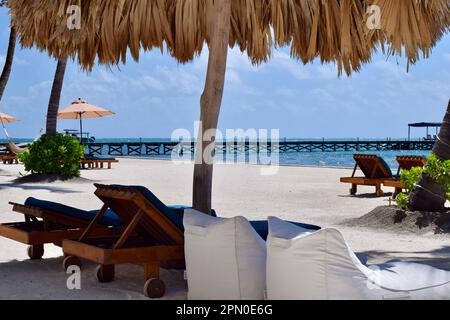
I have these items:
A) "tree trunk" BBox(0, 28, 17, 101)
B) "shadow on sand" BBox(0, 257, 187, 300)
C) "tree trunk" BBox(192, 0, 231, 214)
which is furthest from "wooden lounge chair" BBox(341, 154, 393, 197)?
"tree trunk" BBox(0, 28, 17, 101)

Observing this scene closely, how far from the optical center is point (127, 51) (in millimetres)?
6883

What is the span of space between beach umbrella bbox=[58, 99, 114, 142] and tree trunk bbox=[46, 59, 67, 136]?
645cm

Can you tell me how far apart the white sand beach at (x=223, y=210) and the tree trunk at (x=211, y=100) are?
0.95 m

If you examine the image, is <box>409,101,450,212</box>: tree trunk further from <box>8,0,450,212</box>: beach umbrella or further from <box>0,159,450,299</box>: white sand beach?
<box>8,0,450,212</box>: beach umbrella

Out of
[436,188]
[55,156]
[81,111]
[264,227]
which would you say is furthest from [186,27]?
[81,111]

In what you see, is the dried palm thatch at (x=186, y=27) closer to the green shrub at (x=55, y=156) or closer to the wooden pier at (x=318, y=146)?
the green shrub at (x=55, y=156)

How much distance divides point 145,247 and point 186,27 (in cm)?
282

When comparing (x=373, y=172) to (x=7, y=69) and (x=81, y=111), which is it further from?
(x=81, y=111)

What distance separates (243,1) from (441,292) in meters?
4.09

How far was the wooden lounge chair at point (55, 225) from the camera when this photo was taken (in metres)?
5.72

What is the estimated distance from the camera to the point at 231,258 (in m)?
4.26

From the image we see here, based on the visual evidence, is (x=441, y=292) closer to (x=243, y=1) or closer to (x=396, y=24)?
(x=396, y=24)

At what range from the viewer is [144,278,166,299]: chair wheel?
4.81m

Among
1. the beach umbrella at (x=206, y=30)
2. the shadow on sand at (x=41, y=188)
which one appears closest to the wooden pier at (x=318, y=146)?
the shadow on sand at (x=41, y=188)
